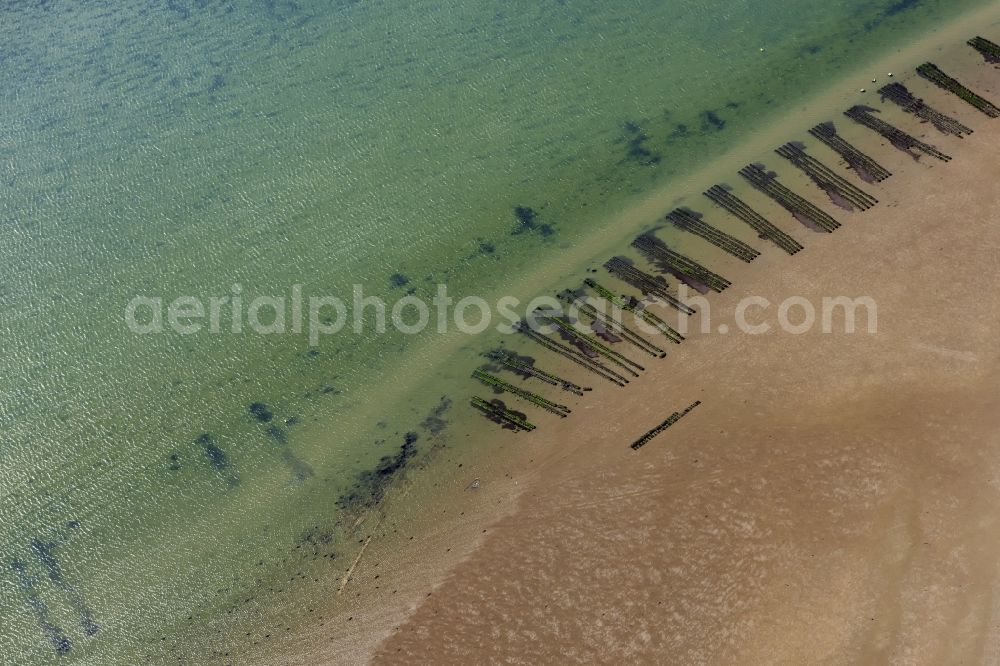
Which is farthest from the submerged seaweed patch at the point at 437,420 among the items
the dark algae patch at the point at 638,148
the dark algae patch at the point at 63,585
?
the dark algae patch at the point at 638,148

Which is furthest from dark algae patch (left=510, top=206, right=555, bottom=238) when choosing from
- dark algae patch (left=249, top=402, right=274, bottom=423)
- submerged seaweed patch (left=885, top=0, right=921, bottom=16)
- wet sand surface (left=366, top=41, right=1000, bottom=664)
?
submerged seaweed patch (left=885, top=0, right=921, bottom=16)

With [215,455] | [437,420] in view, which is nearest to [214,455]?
[215,455]

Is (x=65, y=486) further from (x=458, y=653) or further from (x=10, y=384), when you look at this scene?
(x=458, y=653)

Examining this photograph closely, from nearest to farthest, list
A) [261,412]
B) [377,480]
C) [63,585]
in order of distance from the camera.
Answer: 1. [63,585]
2. [377,480]
3. [261,412]

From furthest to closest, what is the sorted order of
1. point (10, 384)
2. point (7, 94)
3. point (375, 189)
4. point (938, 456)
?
point (7, 94) → point (375, 189) → point (10, 384) → point (938, 456)

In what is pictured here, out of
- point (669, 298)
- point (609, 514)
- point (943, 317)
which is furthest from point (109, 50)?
point (943, 317)

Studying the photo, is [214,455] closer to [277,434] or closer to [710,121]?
[277,434]
